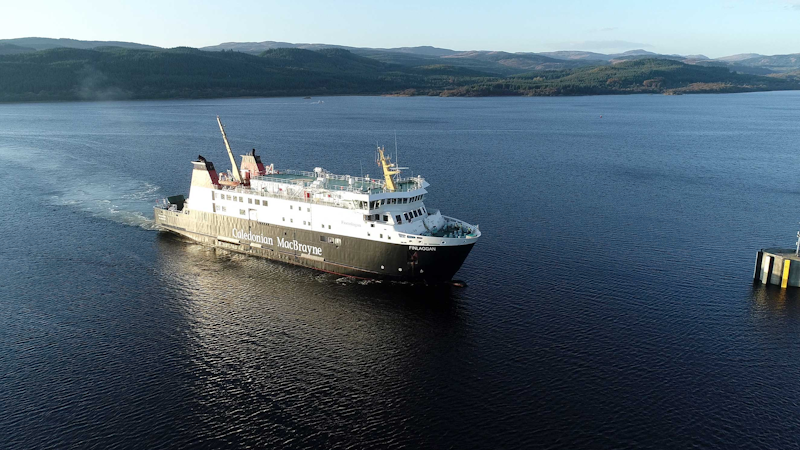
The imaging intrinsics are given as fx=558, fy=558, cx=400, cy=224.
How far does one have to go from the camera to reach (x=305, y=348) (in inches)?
1614

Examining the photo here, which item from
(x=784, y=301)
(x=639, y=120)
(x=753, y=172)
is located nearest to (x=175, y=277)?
(x=784, y=301)

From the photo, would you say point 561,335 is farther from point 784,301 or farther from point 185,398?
point 185,398

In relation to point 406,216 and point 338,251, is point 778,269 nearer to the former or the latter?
point 406,216

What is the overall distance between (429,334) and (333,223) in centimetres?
1606

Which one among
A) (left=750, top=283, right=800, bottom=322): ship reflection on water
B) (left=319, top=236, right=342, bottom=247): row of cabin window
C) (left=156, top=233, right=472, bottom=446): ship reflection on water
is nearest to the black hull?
(left=319, top=236, right=342, bottom=247): row of cabin window

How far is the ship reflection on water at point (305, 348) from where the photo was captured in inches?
1319

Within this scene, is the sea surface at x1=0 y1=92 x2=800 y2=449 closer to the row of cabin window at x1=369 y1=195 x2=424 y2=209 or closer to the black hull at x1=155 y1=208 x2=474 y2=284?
the black hull at x1=155 y1=208 x2=474 y2=284

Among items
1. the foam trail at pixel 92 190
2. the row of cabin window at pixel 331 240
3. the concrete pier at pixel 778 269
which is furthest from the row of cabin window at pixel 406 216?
the foam trail at pixel 92 190

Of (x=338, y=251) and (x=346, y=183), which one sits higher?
(x=346, y=183)

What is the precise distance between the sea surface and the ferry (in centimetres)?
217

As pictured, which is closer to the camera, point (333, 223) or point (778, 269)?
point (778, 269)

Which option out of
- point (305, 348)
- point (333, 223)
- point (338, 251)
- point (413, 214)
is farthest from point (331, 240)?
point (305, 348)

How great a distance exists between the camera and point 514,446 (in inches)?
1214

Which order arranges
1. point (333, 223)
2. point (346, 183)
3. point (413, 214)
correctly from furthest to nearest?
point (346, 183), point (333, 223), point (413, 214)
